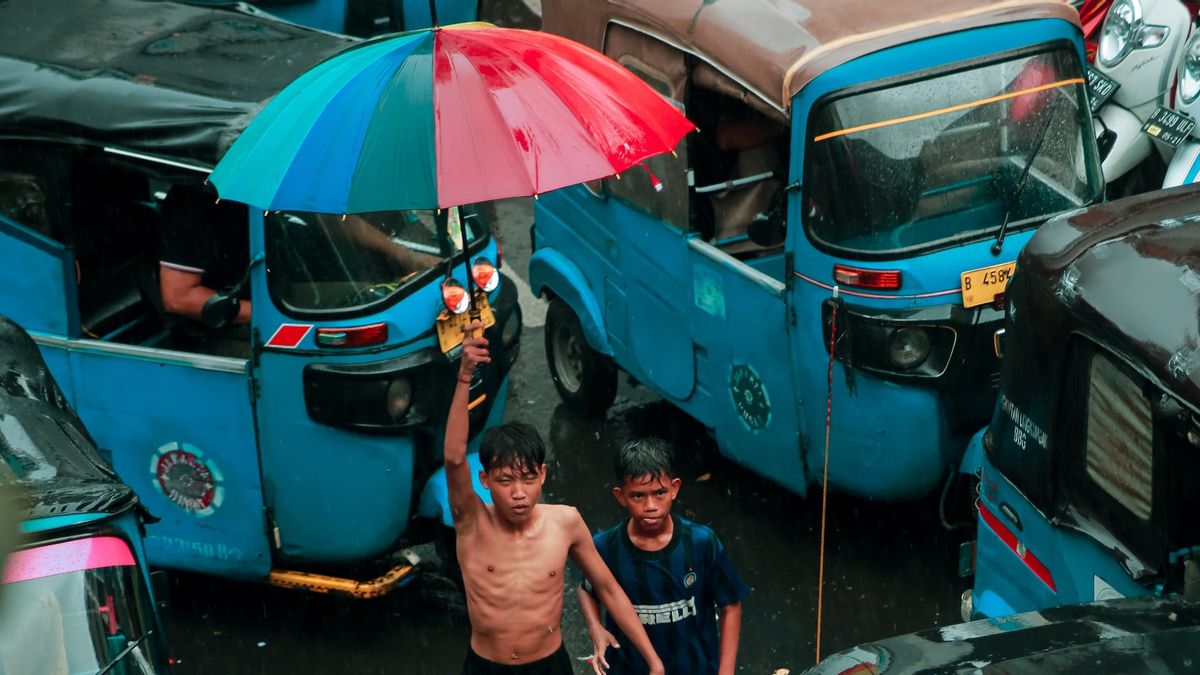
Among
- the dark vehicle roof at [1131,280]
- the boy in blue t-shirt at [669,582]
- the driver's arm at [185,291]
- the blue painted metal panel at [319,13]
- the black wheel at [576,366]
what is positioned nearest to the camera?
the dark vehicle roof at [1131,280]

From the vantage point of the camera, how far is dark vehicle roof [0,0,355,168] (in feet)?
17.4

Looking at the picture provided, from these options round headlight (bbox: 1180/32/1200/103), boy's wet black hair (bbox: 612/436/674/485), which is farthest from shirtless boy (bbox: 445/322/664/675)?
round headlight (bbox: 1180/32/1200/103)

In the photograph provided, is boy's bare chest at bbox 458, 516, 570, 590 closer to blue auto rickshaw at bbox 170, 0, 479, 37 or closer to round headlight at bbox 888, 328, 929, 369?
round headlight at bbox 888, 328, 929, 369

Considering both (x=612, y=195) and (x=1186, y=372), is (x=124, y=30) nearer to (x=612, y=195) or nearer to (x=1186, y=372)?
(x=612, y=195)

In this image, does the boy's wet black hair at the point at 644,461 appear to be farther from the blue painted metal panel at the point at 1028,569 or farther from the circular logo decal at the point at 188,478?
the circular logo decal at the point at 188,478

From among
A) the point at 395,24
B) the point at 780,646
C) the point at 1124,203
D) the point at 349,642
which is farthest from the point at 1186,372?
the point at 395,24

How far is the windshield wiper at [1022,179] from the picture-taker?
17.8 feet

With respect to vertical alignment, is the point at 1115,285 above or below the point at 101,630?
above

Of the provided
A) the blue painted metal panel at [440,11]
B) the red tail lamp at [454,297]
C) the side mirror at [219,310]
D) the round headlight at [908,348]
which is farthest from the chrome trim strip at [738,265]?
the blue painted metal panel at [440,11]

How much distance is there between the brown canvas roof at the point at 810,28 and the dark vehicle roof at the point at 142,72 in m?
1.79

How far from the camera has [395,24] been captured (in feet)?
38.4

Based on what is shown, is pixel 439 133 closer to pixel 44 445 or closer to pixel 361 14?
pixel 44 445

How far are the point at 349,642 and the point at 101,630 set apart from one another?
7.41 ft

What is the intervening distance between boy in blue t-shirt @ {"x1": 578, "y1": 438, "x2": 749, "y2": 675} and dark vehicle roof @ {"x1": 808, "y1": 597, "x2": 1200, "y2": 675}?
514 millimetres
